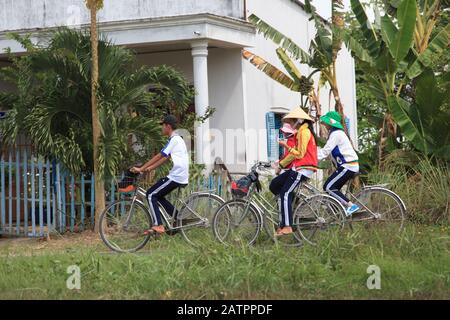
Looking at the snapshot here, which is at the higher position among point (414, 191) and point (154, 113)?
point (154, 113)

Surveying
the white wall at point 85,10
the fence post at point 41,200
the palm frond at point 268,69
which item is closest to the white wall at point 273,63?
the palm frond at point 268,69

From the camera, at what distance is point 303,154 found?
9.30 metres

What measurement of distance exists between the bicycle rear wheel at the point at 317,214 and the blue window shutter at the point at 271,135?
6.50 meters

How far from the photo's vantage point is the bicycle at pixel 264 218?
9367mm

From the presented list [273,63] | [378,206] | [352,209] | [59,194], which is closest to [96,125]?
[59,194]

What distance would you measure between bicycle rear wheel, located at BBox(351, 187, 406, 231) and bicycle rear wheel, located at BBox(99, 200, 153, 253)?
2.74m

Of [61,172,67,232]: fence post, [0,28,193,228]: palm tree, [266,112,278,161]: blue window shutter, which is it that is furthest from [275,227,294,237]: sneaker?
[266,112,278,161]: blue window shutter

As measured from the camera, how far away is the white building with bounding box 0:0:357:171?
13.6 meters

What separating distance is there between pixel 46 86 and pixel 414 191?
230 inches

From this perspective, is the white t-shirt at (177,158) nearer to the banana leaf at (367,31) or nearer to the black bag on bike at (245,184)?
the black bag on bike at (245,184)

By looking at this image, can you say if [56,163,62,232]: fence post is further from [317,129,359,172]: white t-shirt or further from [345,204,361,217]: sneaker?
[345,204,361,217]: sneaker

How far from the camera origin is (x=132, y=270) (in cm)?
786

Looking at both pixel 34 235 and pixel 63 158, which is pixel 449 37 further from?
pixel 34 235
